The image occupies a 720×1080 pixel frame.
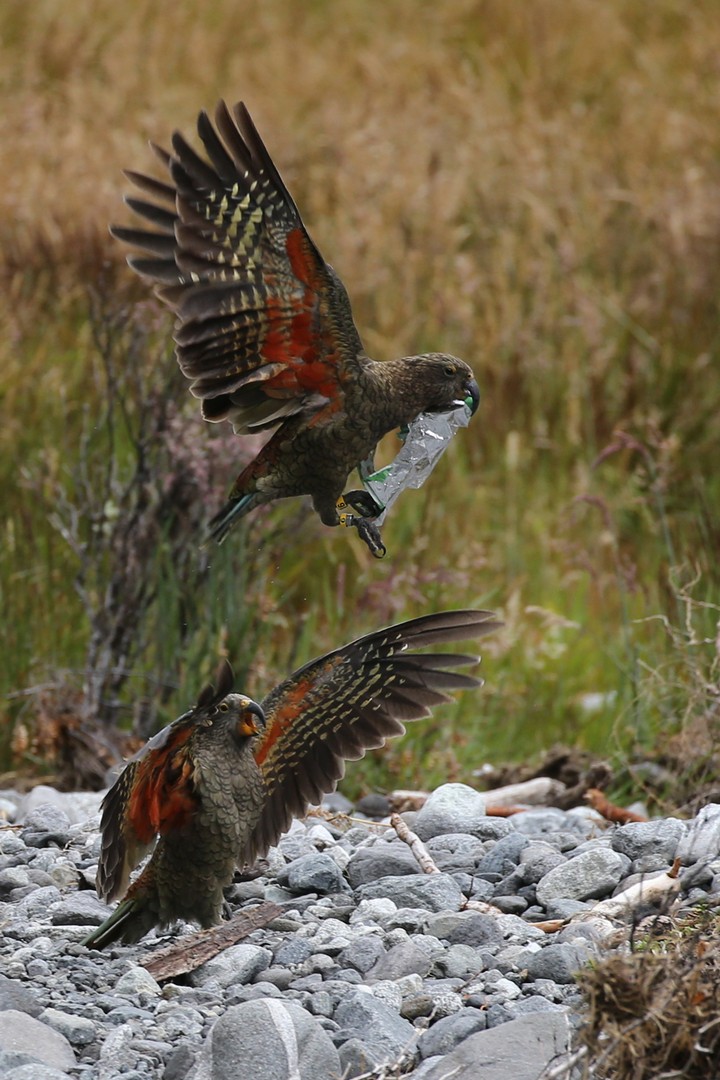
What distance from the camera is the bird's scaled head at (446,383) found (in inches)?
141

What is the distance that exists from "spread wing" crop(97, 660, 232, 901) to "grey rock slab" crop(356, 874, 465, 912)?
1.90 feet

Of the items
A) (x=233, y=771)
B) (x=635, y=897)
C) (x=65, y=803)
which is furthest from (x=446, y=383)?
(x=65, y=803)

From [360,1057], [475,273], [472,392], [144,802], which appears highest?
[475,273]

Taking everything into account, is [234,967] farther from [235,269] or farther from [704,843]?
[235,269]

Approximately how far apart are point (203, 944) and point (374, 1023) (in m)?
0.52

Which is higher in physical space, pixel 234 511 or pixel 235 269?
pixel 235 269

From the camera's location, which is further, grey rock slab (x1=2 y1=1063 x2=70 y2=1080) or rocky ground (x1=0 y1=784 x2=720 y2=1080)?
rocky ground (x1=0 y1=784 x2=720 y2=1080)

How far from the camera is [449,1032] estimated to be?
309 centimetres

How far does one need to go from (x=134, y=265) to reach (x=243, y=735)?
41.7 inches

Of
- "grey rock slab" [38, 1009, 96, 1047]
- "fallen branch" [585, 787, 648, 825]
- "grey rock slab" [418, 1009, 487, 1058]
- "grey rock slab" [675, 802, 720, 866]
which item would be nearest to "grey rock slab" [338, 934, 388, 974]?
"grey rock slab" [418, 1009, 487, 1058]

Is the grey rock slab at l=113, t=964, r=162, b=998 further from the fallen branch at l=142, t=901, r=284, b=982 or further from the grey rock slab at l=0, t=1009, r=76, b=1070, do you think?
the grey rock slab at l=0, t=1009, r=76, b=1070

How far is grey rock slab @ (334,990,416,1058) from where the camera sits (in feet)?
10.1

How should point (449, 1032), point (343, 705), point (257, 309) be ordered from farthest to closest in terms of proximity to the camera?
point (343, 705)
point (257, 309)
point (449, 1032)

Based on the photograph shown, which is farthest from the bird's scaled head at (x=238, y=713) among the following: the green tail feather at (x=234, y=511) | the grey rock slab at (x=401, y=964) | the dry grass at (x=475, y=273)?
the dry grass at (x=475, y=273)
